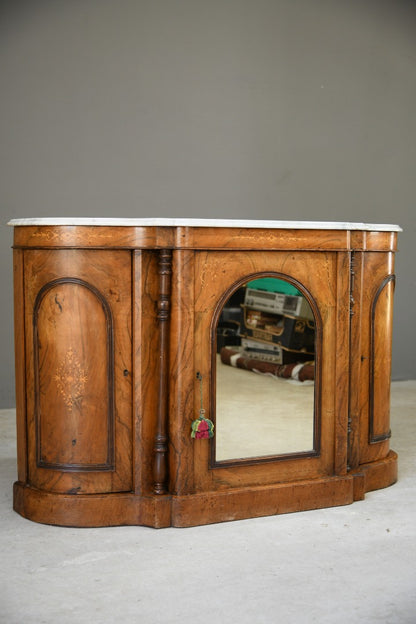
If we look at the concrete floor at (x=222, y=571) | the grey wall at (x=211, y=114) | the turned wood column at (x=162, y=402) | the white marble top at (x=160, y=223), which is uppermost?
the grey wall at (x=211, y=114)

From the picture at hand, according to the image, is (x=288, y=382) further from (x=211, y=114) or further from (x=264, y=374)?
(x=211, y=114)

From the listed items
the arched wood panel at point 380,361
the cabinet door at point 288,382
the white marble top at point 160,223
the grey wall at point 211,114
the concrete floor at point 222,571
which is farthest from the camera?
the grey wall at point 211,114

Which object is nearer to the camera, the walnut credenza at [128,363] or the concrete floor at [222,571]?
the concrete floor at [222,571]

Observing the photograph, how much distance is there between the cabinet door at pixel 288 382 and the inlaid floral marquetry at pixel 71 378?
45cm

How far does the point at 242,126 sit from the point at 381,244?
8.17ft

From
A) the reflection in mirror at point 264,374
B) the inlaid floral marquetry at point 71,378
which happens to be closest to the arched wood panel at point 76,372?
the inlaid floral marquetry at point 71,378

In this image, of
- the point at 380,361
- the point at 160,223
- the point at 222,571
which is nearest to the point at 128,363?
the point at 160,223

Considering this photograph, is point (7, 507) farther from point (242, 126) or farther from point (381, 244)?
point (242, 126)

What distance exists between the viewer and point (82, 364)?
299 centimetres

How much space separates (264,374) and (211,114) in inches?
108

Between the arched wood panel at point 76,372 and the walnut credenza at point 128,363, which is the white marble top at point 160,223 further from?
the arched wood panel at point 76,372

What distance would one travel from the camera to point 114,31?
5148 millimetres

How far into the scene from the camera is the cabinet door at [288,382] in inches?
120

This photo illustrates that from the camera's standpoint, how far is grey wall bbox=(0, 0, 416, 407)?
198 inches
